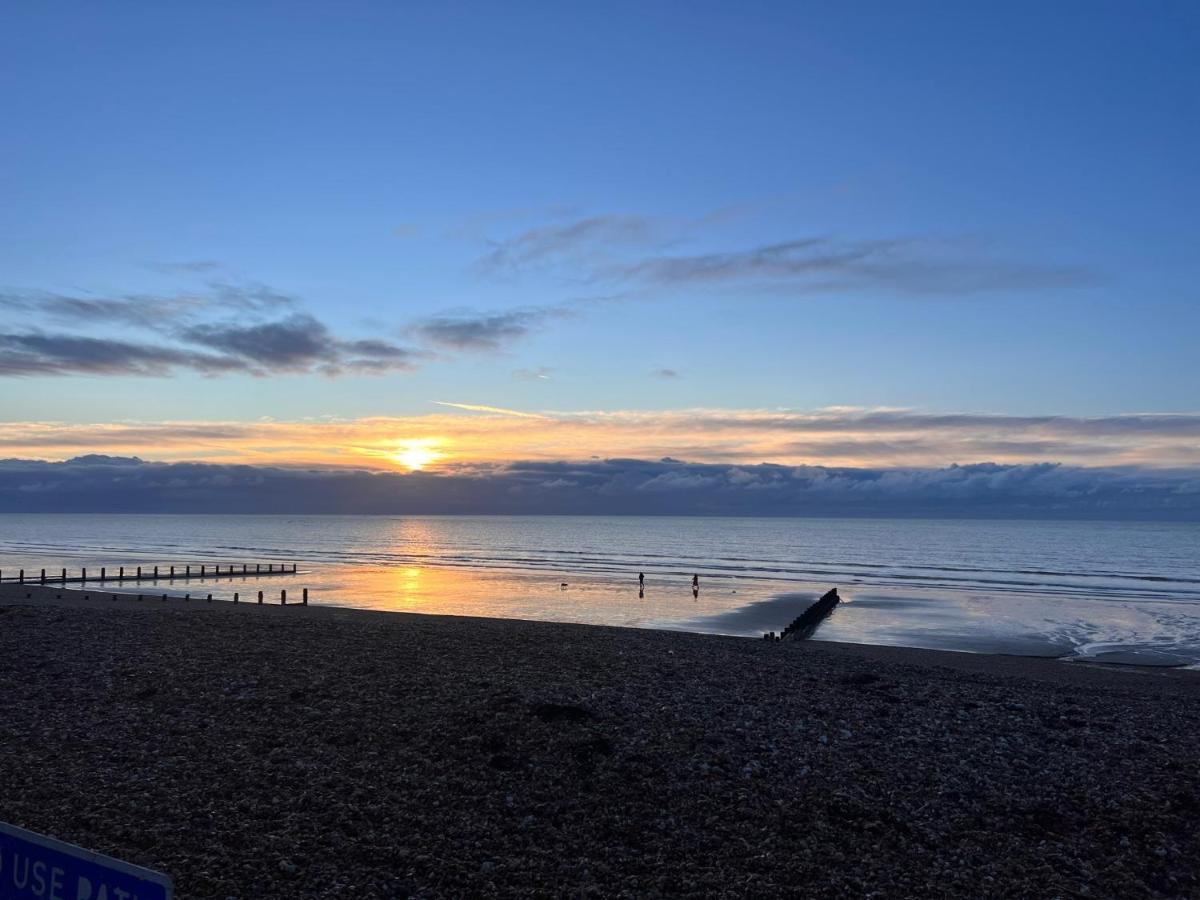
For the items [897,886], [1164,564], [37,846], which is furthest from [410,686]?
[1164,564]

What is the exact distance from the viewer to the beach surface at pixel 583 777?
40.3ft

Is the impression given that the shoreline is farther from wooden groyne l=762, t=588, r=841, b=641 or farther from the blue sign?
the blue sign

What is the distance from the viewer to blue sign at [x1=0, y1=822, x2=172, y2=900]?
3199 millimetres

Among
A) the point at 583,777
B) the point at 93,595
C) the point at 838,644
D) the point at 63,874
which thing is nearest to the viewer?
the point at 63,874

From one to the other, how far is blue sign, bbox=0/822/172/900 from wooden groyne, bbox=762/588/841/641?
129 ft

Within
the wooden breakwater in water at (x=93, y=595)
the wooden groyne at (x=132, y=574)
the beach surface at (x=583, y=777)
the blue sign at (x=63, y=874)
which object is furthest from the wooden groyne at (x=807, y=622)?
the wooden groyne at (x=132, y=574)

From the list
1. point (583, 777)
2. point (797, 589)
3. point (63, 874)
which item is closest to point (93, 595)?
point (583, 777)

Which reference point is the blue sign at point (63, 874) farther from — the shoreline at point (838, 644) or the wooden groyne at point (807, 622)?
the wooden groyne at point (807, 622)

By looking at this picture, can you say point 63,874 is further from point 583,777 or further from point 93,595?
point 93,595

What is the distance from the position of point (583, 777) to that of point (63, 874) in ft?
42.7

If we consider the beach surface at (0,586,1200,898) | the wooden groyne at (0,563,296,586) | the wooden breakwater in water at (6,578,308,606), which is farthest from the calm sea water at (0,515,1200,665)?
the beach surface at (0,586,1200,898)

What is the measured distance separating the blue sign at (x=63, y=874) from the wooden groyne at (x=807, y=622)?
3925 cm

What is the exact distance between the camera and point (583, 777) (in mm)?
15594

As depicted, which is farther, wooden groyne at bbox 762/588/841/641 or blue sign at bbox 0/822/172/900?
wooden groyne at bbox 762/588/841/641
